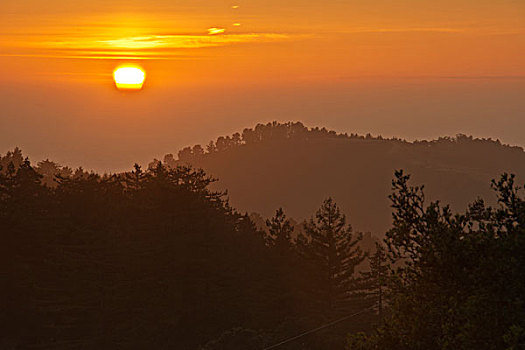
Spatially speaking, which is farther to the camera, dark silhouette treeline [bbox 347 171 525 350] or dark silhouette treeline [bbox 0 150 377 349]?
dark silhouette treeline [bbox 0 150 377 349]

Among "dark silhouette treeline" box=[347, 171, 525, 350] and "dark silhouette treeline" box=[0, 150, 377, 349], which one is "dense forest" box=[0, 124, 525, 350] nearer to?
"dark silhouette treeline" box=[0, 150, 377, 349]

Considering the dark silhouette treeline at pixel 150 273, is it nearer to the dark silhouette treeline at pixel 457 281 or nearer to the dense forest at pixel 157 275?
the dense forest at pixel 157 275

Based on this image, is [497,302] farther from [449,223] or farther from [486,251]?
[449,223]

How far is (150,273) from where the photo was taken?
53.9 meters

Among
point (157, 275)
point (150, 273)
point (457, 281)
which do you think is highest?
point (150, 273)

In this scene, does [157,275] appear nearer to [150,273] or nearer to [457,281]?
[150,273]

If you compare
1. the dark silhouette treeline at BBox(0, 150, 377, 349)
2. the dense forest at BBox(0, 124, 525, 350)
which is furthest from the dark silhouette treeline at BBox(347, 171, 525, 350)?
the dark silhouette treeline at BBox(0, 150, 377, 349)

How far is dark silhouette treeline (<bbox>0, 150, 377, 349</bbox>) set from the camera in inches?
1932

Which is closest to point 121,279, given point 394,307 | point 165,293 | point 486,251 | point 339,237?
point 165,293

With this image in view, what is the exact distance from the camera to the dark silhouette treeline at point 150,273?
4906 centimetres

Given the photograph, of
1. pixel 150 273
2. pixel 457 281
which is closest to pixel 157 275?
pixel 150 273

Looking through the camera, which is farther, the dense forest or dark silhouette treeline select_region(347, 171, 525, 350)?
the dense forest

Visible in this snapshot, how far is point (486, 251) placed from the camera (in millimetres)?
18203

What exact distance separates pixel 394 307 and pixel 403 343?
1176mm
